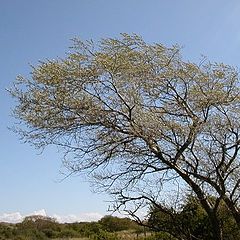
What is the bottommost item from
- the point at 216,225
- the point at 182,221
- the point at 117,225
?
the point at 216,225

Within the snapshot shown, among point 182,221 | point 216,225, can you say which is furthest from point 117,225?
point 216,225

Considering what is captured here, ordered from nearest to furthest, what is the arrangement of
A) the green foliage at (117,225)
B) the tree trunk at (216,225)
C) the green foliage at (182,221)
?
the tree trunk at (216,225) < the green foliage at (182,221) < the green foliage at (117,225)

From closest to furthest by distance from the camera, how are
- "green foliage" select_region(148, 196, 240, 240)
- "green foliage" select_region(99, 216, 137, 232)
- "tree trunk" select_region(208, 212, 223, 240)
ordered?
"tree trunk" select_region(208, 212, 223, 240)
"green foliage" select_region(148, 196, 240, 240)
"green foliage" select_region(99, 216, 137, 232)

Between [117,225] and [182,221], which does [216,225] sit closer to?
[182,221]

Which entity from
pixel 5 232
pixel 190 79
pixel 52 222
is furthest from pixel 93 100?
pixel 52 222

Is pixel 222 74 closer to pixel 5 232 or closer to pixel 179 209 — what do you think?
pixel 179 209

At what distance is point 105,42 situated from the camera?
36.1ft

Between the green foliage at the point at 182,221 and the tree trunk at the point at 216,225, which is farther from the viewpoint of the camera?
the green foliage at the point at 182,221

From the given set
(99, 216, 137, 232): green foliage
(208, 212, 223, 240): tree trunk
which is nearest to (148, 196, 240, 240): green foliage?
(208, 212, 223, 240): tree trunk

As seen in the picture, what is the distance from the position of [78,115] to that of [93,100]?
1.60 ft

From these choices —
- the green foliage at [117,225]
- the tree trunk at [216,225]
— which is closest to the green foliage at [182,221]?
the tree trunk at [216,225]

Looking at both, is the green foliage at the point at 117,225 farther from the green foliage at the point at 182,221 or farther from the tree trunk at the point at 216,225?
the tree trunk at the point at 216,225

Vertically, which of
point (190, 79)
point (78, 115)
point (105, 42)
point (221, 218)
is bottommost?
point (221, 218)

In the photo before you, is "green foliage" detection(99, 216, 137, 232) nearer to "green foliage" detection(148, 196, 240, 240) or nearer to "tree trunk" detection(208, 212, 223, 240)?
"green foliage" detection(148, 196, 240, 240)
